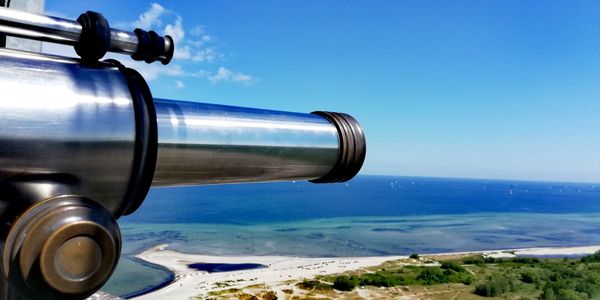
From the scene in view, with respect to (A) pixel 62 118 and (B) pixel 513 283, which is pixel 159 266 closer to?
(B) pixel 513 283

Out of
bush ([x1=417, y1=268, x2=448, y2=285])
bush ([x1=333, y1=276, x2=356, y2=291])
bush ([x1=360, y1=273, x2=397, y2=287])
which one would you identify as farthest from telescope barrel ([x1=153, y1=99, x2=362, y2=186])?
bush ([x1=417, y1=268, x2=448, y2=285])

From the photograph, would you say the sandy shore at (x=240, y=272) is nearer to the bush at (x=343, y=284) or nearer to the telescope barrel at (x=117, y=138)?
the bush at (x=343, y=284)

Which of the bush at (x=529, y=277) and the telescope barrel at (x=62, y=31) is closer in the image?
the telescope barrel at (x=62, y=31)

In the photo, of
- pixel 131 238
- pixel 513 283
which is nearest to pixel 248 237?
pixel 131 238

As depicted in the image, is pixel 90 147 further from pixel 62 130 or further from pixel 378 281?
pixel 378 281

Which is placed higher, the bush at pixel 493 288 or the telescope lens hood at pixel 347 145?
the telescope lens hood at pixel 347 145

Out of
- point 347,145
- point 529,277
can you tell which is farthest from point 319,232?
point 347,145

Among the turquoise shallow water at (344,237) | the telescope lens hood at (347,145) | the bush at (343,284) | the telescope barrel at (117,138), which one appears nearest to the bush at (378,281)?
the bush at (343,284)
